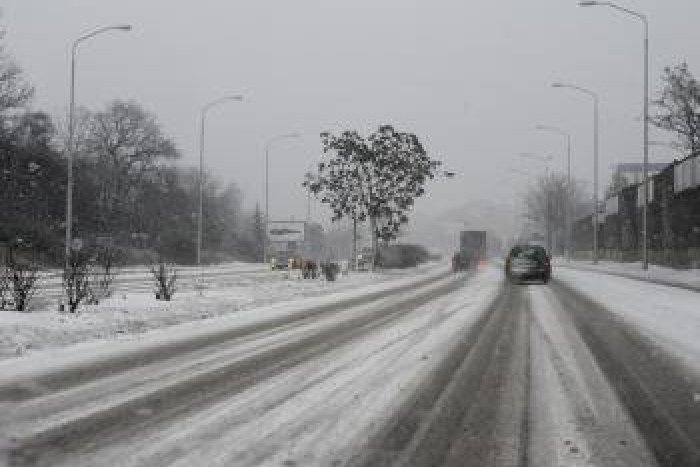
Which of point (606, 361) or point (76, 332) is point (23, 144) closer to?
point (76, 332)

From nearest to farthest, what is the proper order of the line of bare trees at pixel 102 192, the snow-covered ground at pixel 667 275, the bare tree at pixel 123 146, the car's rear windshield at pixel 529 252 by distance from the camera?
the snow-covered ground at pixel 667 275 < the car's rear windshield at pixel 529 252 < the line of bare trees at pixel 102 192 < the bare tree at pixel 123 146

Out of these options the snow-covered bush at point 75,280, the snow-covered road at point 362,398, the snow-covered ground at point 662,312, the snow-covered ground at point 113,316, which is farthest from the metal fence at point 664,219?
the snow-covered bush at point 75,280

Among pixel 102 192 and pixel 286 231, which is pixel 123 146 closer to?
pixel 102 192

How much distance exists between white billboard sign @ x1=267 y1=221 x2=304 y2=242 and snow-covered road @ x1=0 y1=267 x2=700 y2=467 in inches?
1839

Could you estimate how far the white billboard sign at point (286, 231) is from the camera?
62491 millimetres

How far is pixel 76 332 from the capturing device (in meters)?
14.5

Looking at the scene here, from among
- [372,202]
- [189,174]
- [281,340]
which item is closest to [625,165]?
[189,174]

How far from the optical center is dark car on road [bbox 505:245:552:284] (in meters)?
36.6

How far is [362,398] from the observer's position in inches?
330

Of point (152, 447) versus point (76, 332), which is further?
point (76, 332)

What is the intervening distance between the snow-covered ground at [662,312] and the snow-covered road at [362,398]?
0.11 m

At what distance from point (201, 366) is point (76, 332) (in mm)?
4593

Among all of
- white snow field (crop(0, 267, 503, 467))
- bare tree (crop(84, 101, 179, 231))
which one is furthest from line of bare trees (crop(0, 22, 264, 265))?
white snow field (crop(0, 267, 503, 467))

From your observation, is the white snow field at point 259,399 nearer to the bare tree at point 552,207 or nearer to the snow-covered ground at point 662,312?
the snow-covered ground at point 662,312
